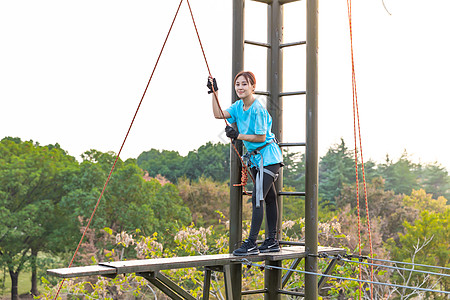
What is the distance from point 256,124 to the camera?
3.41 m

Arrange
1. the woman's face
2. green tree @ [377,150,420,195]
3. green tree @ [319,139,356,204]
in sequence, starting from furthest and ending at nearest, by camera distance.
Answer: green tree @ [377,150,420,195]
green tree @ [319,139,356,204]
the woman's face

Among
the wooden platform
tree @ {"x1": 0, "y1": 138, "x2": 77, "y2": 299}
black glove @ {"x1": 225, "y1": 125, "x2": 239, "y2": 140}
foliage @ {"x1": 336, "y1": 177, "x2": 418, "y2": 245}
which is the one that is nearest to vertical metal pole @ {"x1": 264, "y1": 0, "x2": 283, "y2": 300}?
the wooden platform

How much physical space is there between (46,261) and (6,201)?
2538mm

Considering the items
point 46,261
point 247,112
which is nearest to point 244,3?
point 247,112

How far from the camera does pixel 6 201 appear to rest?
1869 cm

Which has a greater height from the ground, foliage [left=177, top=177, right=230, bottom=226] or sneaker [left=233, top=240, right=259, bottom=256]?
foliage [left=177, top=177, right=230, bottom=226]

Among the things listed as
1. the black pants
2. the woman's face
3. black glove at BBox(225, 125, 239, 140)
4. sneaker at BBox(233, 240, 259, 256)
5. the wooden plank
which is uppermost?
the woman's face

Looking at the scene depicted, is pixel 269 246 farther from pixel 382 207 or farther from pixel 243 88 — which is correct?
pixel 382 207

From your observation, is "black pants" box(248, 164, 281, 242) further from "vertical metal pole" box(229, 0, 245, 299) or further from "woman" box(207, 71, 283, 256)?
"vertical metal pole" box(229, 0, 245, 299)

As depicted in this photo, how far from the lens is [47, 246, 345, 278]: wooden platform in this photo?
8.46 ft

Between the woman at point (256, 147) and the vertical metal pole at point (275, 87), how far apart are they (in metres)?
0.41

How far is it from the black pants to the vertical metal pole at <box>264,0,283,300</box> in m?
0.35

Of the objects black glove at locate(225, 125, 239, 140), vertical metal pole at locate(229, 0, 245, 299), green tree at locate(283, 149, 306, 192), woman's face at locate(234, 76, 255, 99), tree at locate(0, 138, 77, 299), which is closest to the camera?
black glove at locate(225, 125, 239, 140)

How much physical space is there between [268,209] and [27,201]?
59.3ft
